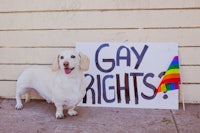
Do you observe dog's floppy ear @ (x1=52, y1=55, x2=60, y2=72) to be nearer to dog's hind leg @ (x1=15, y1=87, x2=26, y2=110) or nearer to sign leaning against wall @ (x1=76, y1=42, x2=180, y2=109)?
sign leaning against wall @ (x1=76, y1=42, x2=180, y2=109)

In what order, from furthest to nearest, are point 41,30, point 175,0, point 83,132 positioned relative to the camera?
point 41,30 < point 175,0 < point 83,132

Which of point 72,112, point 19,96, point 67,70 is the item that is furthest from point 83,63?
point 19,96

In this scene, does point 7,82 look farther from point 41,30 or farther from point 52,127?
point 52,127

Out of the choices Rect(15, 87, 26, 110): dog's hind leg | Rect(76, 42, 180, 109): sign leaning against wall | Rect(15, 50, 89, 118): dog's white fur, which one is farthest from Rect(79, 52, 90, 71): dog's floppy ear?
Rect(15, 87, 26, 110): dog's hind leg

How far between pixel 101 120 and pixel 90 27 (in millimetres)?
1005

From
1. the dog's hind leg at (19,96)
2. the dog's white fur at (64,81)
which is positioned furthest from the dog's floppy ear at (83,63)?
the dog's hind leg at (19,96)

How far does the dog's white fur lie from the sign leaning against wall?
0.31 metres

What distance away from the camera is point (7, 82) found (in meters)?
3.69

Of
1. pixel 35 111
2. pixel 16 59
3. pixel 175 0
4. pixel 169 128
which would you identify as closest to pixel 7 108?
pixel 35 111

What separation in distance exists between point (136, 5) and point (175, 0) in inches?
15.6

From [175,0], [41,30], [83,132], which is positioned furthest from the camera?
[41,30]

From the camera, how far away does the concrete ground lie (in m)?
2.88

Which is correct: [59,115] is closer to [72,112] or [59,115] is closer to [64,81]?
[72,112]

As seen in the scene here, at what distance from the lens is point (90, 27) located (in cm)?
346
